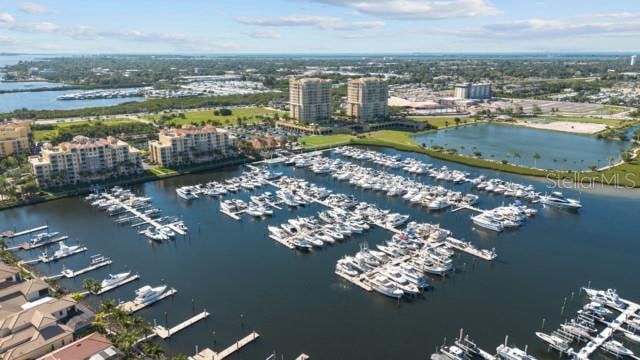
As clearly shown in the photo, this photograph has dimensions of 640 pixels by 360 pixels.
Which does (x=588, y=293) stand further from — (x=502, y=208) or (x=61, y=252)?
(x=61, y=252)

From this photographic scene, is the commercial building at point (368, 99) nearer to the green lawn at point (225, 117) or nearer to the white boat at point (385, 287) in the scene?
the green lawn at point (225, 117)

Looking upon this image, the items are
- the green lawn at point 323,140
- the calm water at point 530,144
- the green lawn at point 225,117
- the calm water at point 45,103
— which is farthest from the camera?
the calm water at point 45,103

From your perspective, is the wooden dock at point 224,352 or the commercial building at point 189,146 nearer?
the wooden dock at point 224,352

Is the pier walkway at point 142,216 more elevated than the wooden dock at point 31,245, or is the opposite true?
the pier walkway at point 142,216

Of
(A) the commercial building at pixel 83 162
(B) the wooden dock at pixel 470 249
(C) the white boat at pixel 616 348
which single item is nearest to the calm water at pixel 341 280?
(B) the wooden dock at pixel 470 249

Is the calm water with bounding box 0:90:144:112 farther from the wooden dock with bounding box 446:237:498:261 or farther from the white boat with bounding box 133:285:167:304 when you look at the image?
the wooden dock with bounding box 446:237:498:261

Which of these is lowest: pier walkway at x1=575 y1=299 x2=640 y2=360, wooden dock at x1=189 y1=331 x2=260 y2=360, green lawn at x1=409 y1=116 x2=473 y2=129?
wooden dock at x1=189 y1=331 x2=260 y2=360

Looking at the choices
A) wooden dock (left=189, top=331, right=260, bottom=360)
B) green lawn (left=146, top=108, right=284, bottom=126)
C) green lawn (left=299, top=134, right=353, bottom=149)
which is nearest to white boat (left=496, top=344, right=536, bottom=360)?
wooden dock (left=189, top=331, right=260, bottom=360)

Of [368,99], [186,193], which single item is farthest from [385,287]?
[368,99]
